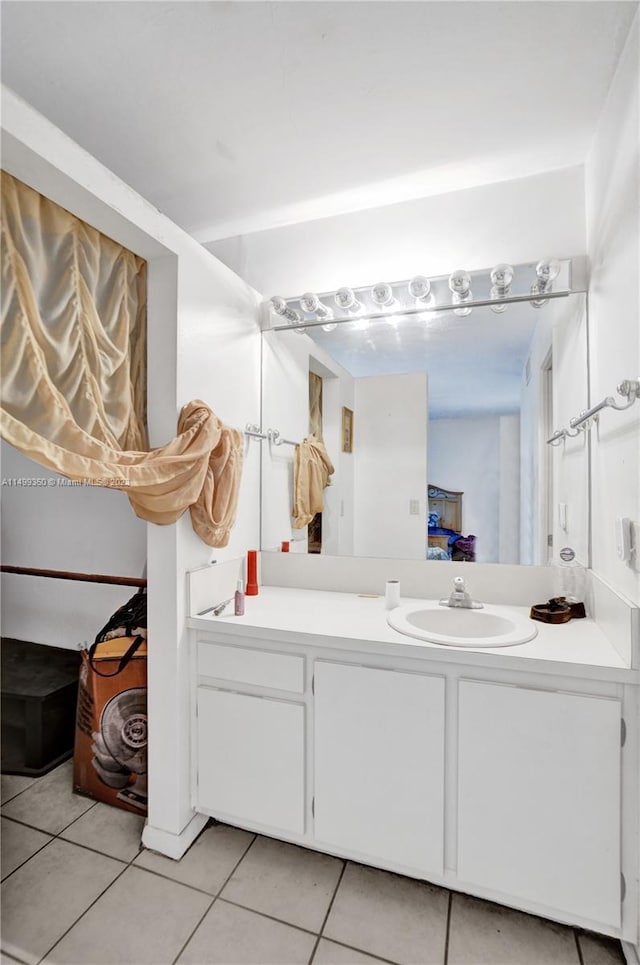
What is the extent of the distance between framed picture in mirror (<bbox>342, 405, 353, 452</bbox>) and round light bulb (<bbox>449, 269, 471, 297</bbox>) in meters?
0.65

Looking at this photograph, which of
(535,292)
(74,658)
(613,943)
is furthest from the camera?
(74,658)

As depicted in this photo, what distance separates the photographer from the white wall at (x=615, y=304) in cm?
124

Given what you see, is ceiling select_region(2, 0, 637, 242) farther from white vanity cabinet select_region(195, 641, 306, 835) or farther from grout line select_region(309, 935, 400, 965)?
grout line select_region(309, 935, 400, 965)

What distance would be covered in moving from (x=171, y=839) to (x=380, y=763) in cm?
80

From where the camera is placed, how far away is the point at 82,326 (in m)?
1.35

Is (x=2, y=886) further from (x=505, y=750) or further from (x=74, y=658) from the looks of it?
(x=505, y=750)

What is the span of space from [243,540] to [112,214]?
1281 millimetres

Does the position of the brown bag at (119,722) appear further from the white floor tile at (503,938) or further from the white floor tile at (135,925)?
the white floor tile at (503,938)

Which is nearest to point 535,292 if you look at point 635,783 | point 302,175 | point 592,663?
point 302,175

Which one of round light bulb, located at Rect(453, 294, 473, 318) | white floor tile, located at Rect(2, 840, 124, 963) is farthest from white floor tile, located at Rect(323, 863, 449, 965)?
round light bulb, located at Rect(453, 294, 473, 318)

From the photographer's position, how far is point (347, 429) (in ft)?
6.97

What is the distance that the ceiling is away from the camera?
1.23m

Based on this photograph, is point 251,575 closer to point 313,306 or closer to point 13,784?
point 313,306

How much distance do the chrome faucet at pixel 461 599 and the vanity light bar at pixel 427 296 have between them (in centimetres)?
110
